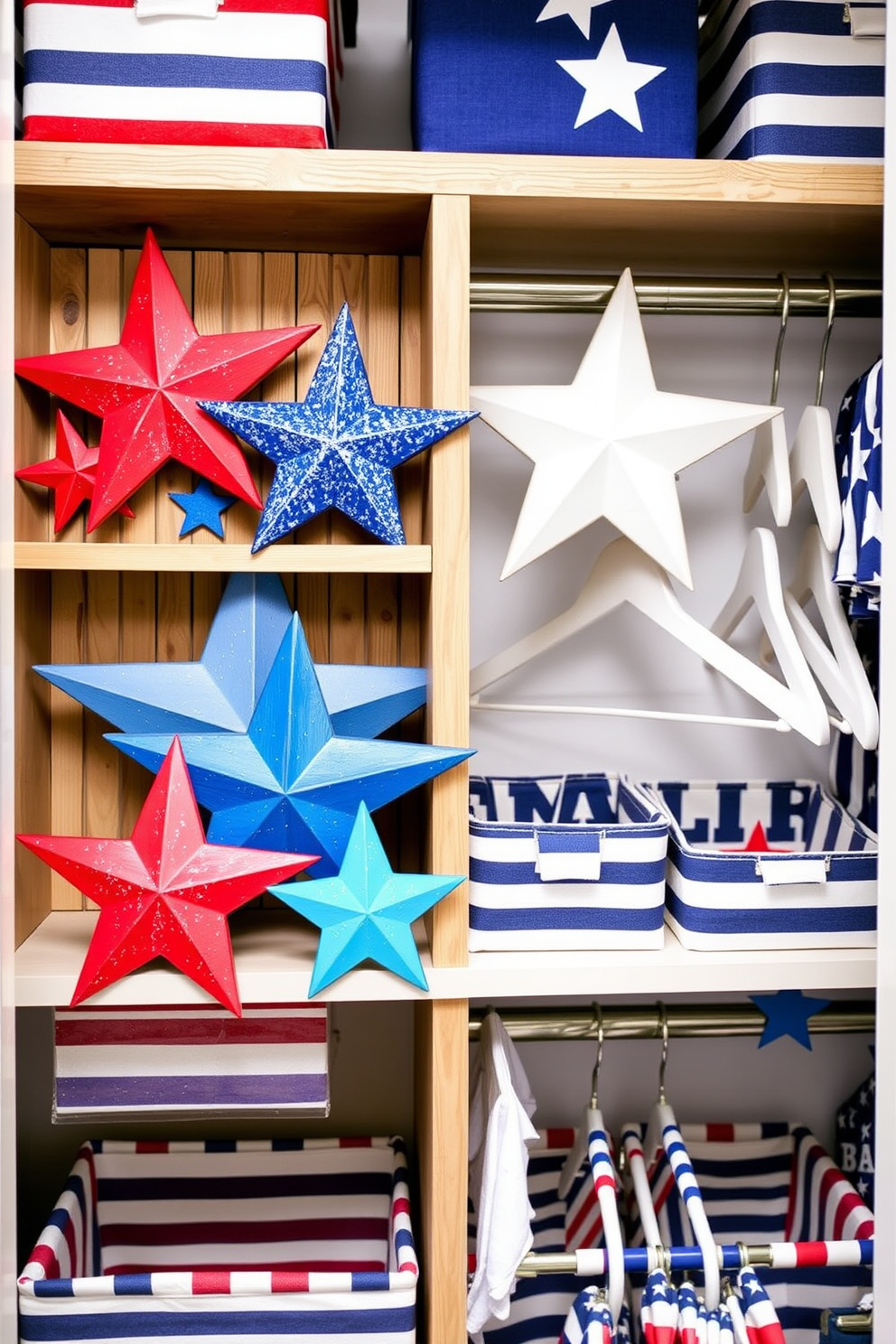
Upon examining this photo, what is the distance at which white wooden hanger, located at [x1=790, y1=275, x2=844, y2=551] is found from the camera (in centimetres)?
144

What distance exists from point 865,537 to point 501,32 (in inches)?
32.4

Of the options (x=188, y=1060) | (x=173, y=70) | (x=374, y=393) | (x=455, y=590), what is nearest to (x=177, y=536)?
(x=374, y=393)

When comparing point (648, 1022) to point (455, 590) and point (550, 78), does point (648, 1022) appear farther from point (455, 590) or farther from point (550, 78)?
point (550, 78)

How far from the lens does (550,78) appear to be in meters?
1.37

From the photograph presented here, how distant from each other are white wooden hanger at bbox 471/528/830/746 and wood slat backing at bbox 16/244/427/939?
0.71 feet

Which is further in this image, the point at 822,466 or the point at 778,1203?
the point at 778,1203

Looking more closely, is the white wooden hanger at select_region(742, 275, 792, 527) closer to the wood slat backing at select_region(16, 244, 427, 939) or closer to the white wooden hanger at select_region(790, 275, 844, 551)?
the white wooden hanger at select_region(790, 275, 844, 551)

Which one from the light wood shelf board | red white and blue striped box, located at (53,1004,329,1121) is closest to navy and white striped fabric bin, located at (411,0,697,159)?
the light wood shelf board

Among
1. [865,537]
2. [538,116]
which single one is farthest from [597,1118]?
[538,116]

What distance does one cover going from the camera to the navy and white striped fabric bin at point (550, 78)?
1363 mm

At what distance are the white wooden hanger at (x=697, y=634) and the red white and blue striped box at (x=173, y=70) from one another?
2.44 ft

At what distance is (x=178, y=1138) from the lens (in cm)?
178

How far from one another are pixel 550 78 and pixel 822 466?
644 millimetres

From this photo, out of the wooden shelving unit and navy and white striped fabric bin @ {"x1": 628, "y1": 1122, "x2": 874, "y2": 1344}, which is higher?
the wooden shelving unit
